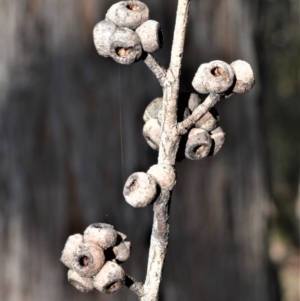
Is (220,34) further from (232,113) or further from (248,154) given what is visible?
(248,154)

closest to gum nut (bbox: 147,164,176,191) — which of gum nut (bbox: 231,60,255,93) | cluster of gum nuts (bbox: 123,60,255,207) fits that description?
cluster of gum nuts (bbox: 123,60,255,207)

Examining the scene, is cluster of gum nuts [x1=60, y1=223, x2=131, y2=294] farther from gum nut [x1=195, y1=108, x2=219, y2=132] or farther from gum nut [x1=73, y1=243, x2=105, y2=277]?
gum nut [x1=195, y1=108, x2=219, y2=132]

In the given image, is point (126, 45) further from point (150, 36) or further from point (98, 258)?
point (98, 258)

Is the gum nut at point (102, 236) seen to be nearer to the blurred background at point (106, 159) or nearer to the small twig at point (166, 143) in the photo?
the small twig at point (166, 143)

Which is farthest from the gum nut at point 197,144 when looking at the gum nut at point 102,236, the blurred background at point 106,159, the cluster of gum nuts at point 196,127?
the blurred background at point 106,159

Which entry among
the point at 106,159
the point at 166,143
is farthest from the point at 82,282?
the point at 106,159

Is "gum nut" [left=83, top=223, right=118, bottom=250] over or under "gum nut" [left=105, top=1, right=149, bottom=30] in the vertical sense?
under
